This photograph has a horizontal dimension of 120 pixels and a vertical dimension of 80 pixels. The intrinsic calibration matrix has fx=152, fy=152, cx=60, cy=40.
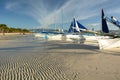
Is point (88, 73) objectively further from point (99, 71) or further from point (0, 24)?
point (0, 24)

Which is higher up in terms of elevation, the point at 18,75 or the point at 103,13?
the point at 103,13

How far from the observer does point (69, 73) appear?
5.96 metres

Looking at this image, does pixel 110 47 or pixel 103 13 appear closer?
pixel 110 47

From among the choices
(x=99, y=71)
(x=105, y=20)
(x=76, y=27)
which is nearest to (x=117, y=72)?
(x=99, y=71)

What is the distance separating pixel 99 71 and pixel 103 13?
18377 millimetres

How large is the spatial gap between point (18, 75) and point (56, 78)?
1.51 meters

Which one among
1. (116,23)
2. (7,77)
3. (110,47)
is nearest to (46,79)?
(7,77)

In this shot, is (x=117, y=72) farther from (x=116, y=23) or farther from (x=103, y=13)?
(x=103, y=13)

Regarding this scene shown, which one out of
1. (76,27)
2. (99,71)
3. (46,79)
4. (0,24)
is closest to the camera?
(46,79)

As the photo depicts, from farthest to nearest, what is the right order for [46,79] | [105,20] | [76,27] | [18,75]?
1. [76,27]
2. [105,20]
3. [18,75]
4. [46,79]

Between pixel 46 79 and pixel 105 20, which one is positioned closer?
pixel 46 79

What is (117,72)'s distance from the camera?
19.8 feet

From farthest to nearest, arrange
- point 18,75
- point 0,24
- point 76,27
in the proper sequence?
1. point 0,24
2. point 76,27
3. point 18,75

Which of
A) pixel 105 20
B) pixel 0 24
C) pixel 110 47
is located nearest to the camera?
pixel 110 47
